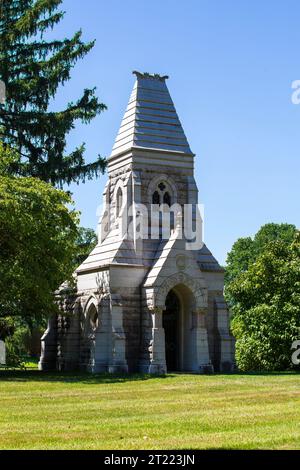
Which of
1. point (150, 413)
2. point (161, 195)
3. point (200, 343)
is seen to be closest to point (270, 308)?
point (200, 343)

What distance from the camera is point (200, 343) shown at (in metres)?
30.0

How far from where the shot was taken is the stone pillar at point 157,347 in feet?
94.6

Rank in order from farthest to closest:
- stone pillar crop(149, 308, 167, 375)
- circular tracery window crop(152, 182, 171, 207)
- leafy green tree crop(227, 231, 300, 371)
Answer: leafy green tree crop(227, 231, 300, 371) < circular tracery window crop(152, 182, 171, 207) < stone pillar crop(149, 308, 167, 375)

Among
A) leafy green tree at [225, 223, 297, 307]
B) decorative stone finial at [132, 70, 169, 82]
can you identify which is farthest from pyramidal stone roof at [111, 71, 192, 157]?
leafy green tree at [225, 223, 297, 307]

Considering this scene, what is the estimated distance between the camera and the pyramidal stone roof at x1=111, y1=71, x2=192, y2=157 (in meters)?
33.1

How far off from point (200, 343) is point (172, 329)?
2062mm

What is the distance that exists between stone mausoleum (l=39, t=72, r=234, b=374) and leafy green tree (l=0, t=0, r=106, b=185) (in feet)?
16.8

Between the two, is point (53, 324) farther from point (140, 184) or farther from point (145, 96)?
point (145, 96)

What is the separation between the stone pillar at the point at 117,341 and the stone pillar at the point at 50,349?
219 inches

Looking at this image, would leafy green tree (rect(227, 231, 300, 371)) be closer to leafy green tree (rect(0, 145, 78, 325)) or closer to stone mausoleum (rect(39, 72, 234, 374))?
stone mausoleum (rect(39, 72, 234, 374))

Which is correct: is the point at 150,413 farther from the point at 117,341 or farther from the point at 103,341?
the point at 103,341

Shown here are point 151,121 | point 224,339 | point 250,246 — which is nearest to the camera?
point 224,339
